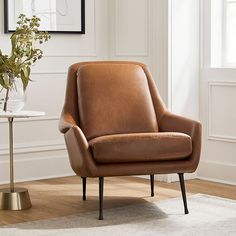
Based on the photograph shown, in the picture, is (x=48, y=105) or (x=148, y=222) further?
(x=48, y=105)

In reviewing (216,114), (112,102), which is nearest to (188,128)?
(112,102)

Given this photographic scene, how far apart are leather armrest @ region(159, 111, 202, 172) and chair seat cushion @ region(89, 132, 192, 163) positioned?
0.14ft

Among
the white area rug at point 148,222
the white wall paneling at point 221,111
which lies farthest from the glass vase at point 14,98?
the white wall paneling at point 221,111

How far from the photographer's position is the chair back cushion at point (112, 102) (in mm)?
4262

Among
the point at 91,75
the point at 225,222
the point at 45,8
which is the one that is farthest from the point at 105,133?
the point at 45,8

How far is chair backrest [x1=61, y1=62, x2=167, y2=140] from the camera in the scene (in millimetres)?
4262

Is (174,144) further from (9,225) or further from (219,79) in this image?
(219,79)

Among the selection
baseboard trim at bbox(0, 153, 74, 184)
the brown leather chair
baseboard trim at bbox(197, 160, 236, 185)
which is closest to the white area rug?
the brown leather chair

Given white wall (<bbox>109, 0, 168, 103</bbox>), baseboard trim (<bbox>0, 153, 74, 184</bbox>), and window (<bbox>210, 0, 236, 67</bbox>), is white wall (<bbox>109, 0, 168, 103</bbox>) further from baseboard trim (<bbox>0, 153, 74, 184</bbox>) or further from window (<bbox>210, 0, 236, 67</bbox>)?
baseboard trim (<bbox>0, 153, 74, 184</bbox>)

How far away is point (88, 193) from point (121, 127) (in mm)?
654

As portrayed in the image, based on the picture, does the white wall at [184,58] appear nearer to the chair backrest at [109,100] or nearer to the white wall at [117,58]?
the white wall at [117,58]

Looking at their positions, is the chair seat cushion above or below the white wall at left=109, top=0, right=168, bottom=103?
below

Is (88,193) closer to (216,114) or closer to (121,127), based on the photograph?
(121,127)

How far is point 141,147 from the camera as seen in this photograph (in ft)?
12.6
